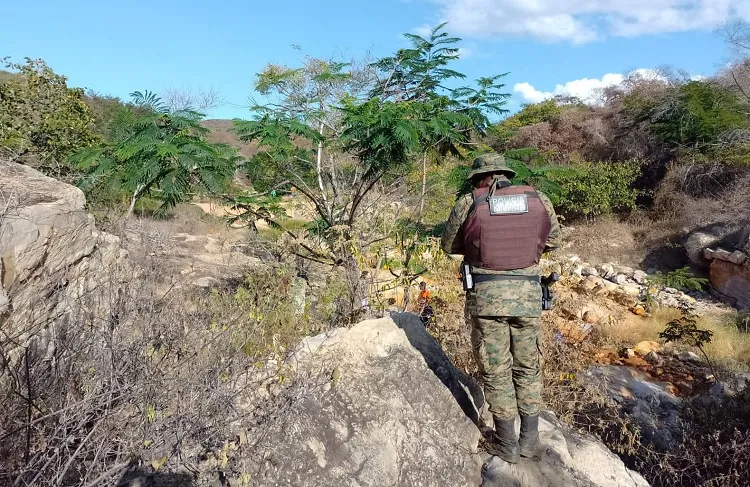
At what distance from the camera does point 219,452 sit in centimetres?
244

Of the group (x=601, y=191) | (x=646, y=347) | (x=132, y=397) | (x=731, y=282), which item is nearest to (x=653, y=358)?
(x=646, y=347)

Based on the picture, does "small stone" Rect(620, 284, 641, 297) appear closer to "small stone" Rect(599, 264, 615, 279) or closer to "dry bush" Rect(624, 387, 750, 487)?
"small stone" Rect(599, 264, 615, 279)

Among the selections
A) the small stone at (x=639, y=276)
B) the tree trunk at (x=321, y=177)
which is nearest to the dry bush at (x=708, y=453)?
the tree trunk at (x=321, y=177)

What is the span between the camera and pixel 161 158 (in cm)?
438

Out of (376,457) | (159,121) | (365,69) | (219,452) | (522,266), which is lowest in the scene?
(376,457)

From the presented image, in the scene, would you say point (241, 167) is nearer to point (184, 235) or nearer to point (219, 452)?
point (219, 452)

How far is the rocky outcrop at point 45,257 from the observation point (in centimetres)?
280

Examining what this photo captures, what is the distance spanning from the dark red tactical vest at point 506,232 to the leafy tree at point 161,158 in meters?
2.60

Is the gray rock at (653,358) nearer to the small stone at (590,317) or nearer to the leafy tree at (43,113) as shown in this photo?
the small stone at (590,317)

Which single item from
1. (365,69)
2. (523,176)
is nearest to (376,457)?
(523,176)

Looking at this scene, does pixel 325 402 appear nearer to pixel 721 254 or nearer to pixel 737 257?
pixel 737 257

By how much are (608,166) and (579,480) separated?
46.8 ft

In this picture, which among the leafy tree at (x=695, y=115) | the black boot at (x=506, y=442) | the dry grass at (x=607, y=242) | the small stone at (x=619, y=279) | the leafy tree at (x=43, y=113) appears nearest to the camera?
the black boot at (x=506, y=442)

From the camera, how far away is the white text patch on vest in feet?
9.74
